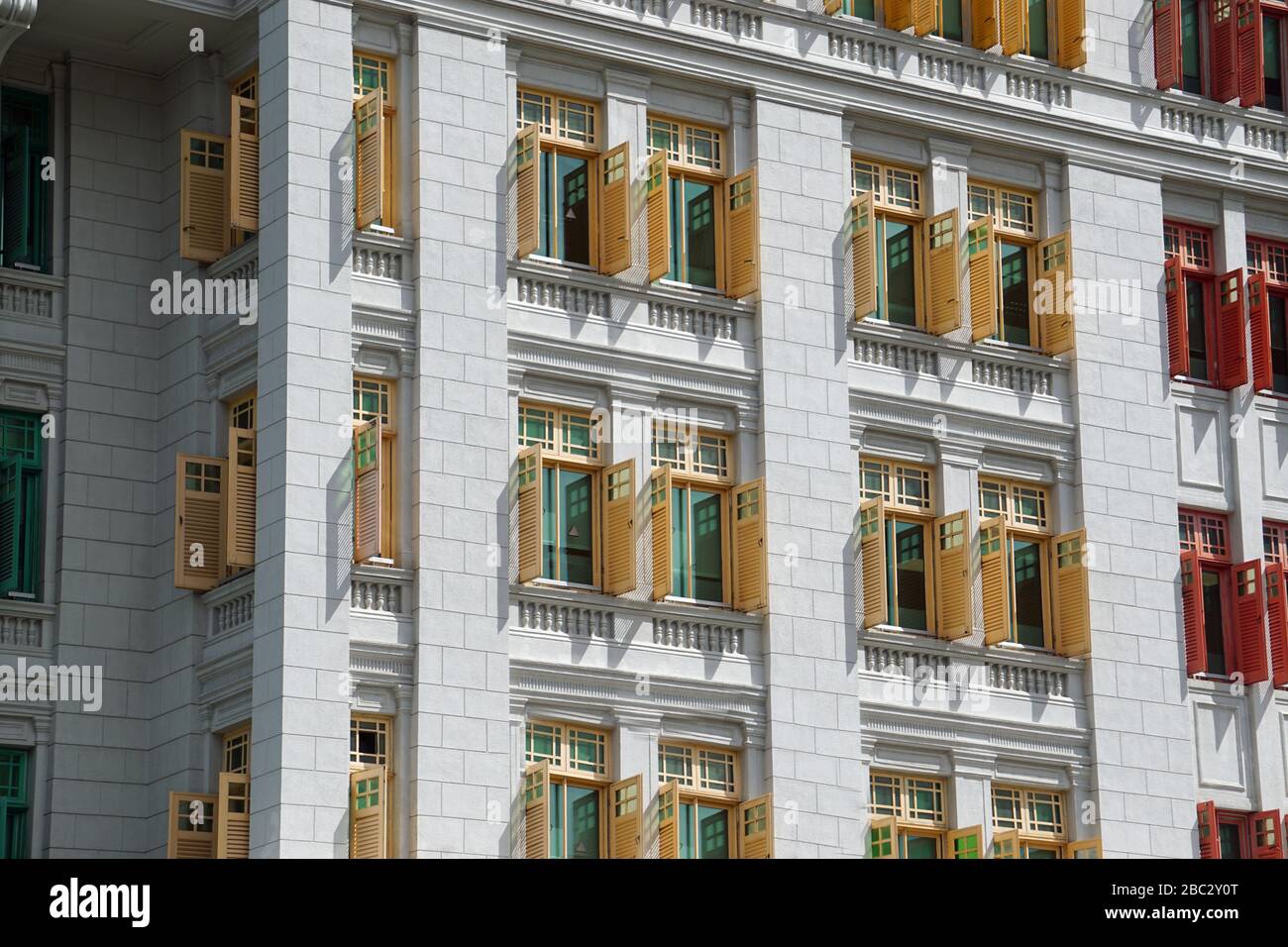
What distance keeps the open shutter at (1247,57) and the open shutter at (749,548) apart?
32.7ft

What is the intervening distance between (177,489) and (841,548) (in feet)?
25.8

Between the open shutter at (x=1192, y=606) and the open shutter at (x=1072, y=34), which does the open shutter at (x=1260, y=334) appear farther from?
the open shutter at (x=1072, y=34)

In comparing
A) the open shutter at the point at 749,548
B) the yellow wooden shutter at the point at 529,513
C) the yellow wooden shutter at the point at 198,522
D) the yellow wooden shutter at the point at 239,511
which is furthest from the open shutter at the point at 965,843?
the yellow wooden shutter at the point at 198,522

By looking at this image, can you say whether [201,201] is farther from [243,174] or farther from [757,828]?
[757,828]

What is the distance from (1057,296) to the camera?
3816cm

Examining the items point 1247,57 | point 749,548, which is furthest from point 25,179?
point 1247,57

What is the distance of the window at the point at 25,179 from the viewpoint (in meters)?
34.3

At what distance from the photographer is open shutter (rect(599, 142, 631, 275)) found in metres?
34.8

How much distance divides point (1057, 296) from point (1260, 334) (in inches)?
122

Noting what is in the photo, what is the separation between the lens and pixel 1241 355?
39.1 m

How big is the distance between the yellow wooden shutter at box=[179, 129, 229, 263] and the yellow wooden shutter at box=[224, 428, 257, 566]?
258 cm
